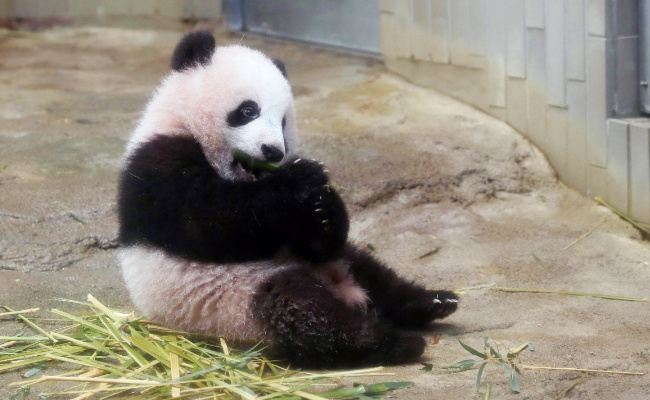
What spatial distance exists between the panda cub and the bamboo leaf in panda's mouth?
0.02 metres

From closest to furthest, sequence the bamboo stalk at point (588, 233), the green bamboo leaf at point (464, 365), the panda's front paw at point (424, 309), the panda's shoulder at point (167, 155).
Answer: the green bamboo leaf at point (464, 365), the panda's shoulder at point (167, 155), the panda's front paw at point (424, 309), the bamboo stalk at point (588, 233)

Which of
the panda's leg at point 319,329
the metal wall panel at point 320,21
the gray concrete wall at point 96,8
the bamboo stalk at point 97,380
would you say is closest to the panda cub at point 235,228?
the panda's leg at point 319,329

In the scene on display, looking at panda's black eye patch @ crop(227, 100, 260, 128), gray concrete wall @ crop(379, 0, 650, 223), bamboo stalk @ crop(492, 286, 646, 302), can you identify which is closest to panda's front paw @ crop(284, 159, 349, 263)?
panda's black eye patch @ crop(227, 100, 260, 128)

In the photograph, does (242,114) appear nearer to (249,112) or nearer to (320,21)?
(249,112)

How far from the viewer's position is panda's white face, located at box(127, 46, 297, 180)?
286 centimetres

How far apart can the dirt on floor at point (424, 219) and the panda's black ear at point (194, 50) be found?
3.77ft

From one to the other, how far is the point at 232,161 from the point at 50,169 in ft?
6.79

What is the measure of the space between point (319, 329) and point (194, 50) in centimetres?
117

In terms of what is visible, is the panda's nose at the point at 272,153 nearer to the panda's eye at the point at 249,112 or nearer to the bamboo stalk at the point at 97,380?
the panda's eye at the point at 249,112

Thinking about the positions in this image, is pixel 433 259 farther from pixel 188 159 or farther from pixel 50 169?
pixel 50 169

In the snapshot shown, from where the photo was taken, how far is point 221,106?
2.88 m

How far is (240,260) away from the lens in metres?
2.77

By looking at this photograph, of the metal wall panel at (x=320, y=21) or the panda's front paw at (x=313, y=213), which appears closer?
the panda's front paw at (x=313, y=213)

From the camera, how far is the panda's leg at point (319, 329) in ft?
8.63
